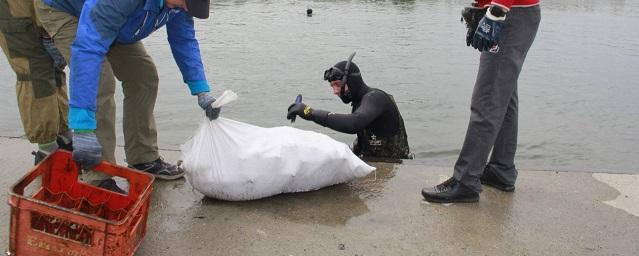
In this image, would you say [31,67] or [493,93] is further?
[31,67]

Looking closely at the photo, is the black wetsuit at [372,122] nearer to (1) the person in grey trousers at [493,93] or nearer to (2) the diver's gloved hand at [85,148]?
(1) the person in grey trousers at [493,93]

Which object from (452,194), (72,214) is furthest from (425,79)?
(72,214)

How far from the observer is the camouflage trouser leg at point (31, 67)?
3559 mm

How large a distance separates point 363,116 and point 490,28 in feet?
4.52

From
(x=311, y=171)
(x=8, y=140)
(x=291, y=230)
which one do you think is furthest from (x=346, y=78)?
(x=8, y=140)

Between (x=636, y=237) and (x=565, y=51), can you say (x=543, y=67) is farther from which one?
(x=636, y=237)

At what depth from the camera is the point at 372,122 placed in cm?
451

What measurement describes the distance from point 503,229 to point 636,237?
722 millimetres

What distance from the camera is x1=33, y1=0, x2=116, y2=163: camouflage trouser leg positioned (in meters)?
3.23

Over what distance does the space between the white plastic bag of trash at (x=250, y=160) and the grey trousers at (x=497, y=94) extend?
0.78 metres

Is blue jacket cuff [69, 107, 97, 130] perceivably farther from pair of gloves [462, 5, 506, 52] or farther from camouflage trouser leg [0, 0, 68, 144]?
pair of gloves [462, 5, 506, 52]

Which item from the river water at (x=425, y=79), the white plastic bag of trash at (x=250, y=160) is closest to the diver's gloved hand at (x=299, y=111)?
the white plastic bag of trash at (x=250, y=160)

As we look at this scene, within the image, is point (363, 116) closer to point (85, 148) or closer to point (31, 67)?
point (85, 148)

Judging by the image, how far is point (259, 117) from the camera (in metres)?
8.05
